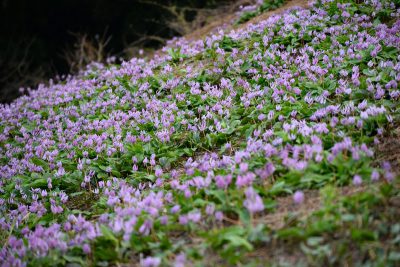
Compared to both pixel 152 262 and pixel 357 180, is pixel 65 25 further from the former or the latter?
pixel 357 180

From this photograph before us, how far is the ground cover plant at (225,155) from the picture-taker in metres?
2.28

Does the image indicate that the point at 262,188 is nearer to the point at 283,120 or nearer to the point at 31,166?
the point at 283,120

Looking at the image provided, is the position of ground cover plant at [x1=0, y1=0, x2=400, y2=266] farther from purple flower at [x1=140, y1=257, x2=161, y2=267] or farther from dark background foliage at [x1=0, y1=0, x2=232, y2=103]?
dark background foliage at [x1=0, y1=0, x2=232, y2=103]

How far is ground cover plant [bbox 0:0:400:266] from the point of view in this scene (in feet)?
7.48

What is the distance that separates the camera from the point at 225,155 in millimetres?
3770

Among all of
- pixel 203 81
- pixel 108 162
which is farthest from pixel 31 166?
pixel 203 81

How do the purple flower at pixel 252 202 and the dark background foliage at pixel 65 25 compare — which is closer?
the purple flower at pixel 252 202

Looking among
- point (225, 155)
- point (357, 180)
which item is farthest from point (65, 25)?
point (357, 180)

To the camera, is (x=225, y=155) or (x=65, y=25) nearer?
(x=225, y=155)

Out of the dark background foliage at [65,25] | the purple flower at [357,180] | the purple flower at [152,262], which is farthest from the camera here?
the dark background foliage at [65,25]

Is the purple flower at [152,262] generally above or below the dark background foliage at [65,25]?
below

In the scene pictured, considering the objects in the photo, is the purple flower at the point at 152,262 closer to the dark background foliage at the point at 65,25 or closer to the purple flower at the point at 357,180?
the purple flower at the point at 357,180

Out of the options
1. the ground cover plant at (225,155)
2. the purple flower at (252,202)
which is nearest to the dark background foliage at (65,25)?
the ground cover plant at (225,155)

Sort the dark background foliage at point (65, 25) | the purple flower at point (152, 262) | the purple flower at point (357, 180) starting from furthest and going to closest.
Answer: the dark background foliage at point (65, 25)
the purple flower at point (357, 180)
the purple flower at point (152, 262)
